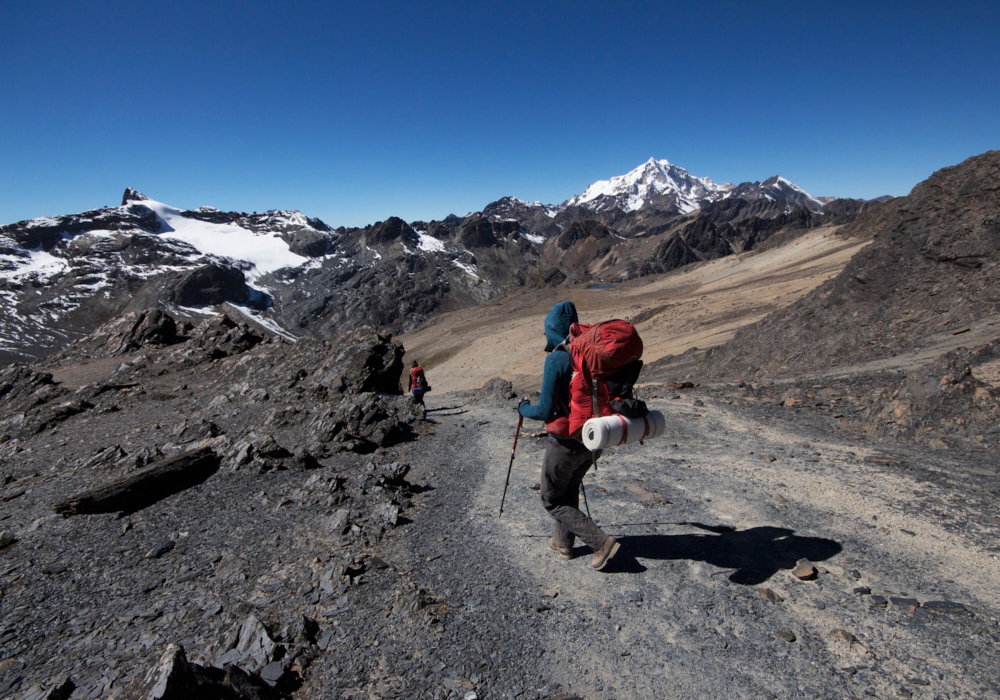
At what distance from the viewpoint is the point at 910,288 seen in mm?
17094

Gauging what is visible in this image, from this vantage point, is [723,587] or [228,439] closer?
[723,587]

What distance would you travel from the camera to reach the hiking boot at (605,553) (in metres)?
5.21

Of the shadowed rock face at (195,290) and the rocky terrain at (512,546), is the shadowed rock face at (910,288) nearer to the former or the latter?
the rocky terrain at (512,546)

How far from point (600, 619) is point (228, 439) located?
28.1ft

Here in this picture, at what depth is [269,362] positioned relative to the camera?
19.1 metres

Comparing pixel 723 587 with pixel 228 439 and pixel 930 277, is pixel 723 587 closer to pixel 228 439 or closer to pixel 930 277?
pixel 228 439

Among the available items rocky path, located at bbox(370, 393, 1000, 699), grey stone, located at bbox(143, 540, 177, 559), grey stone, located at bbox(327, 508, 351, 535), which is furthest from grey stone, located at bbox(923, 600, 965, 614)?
grey stone, located at bbox(143, 540, 177, 559)

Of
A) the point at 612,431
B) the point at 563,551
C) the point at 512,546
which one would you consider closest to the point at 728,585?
the point at 563,551

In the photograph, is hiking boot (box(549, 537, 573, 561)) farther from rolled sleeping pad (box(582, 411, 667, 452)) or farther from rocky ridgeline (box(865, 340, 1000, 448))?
rocky ridgeline (box(865, 340, 1000, 448))

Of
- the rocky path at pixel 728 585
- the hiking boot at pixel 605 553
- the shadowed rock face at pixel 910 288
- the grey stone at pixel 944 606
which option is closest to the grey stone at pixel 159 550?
the rocky path at pixel 728 585

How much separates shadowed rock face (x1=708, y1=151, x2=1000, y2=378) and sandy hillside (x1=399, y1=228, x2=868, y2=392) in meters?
9.33

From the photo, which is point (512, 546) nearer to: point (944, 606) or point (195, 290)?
point (944, 606)

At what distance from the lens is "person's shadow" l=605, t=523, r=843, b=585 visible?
17.7 ft

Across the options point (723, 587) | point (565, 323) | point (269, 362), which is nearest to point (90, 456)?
point (269, 362)
